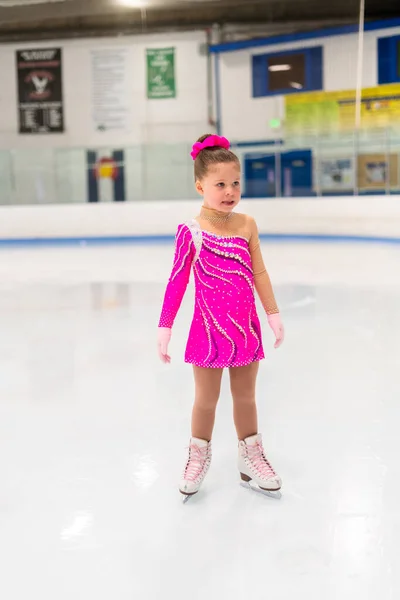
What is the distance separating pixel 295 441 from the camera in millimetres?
1930

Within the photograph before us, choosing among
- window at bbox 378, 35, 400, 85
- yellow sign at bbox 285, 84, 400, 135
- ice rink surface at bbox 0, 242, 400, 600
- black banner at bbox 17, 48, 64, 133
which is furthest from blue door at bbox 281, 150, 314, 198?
ice rink surface at bbox 0, 242, 400, 600

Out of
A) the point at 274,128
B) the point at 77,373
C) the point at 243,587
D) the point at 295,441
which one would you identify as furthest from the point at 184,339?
the point at 274,128

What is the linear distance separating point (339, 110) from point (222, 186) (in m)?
9.53

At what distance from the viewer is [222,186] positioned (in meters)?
1.53

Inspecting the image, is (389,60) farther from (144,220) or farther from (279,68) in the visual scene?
(144,220)

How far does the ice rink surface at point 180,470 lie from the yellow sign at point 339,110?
279 inches

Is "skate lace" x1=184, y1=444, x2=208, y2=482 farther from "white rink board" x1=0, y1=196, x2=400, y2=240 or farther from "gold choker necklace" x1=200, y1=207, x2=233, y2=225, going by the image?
"white rink board" x1=0, y1=196, x2=400, y2=240

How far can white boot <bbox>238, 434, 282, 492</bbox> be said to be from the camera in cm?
157

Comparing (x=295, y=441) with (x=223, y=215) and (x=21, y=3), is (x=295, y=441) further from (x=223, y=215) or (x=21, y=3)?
(x=21, y=3)

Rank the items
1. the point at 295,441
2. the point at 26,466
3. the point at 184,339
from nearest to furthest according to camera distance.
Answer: the point at 26,466 < the point at 295,441 < the point at 184,339

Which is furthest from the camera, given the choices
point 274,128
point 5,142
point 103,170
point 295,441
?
point 5,142

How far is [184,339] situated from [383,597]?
7.29 ft

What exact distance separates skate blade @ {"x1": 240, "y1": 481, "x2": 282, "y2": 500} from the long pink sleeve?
40 centimetres

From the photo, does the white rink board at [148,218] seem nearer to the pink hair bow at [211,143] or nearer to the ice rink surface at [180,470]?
the ice rink surface at [180,470]
